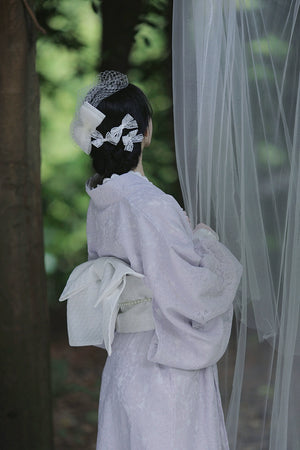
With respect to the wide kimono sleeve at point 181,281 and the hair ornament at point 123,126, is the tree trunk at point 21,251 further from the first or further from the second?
the wide kimono sleeve at point 181,281

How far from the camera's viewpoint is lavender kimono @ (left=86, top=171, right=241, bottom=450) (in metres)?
1.57

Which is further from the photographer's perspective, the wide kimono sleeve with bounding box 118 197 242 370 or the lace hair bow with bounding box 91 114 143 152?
the lace hair bow with bounding box 91 114 143 152

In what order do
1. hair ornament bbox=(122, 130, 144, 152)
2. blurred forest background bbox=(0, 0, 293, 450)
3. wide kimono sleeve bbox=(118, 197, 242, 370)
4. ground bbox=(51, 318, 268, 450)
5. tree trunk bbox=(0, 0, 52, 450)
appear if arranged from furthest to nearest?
blurred forest background bbox=(0, 0, 293, 450) < tree trunk bbox=(0, 0, 52, 450) < ground bbox=(51, 318, 268, 450) < hair ornament bbox=(122, 130, 144, 152) < wide kimono sleeve bbox=(118, 197, 242, 370)

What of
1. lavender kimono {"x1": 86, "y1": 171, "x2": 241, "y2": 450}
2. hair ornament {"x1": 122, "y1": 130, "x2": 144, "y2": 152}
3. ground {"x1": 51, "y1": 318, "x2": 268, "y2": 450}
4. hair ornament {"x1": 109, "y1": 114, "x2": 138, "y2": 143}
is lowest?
ground {"x1": 51, "y1": 318, "x2": 268, "y2": 450}

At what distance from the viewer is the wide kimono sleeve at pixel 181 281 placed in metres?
1.57

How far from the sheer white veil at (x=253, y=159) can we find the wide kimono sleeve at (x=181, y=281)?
0.14 metres

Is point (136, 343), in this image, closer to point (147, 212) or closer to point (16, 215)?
point (147, 212)

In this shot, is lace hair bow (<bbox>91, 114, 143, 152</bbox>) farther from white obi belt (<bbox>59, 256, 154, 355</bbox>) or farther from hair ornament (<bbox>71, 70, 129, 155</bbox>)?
white obi belt (<bbox>59, 256, 154, 355</bbox>)

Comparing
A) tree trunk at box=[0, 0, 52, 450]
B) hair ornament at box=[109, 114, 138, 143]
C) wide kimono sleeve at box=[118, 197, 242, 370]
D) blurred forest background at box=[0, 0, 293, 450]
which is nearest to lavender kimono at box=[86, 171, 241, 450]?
wide kimono sleeve at box=[118, 197, 242, 370]

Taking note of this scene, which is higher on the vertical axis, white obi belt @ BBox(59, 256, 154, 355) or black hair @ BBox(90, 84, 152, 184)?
black hair @ BBox(90, 84, 152, 184)

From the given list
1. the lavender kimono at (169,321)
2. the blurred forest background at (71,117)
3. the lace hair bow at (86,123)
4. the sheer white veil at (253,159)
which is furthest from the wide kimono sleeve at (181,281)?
the blurred forest background at (71,117)

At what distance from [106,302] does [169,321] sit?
158 millimetres

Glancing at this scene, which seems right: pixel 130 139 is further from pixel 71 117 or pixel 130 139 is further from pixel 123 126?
pixel 71 117

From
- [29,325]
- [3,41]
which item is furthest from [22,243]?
[3,41]
